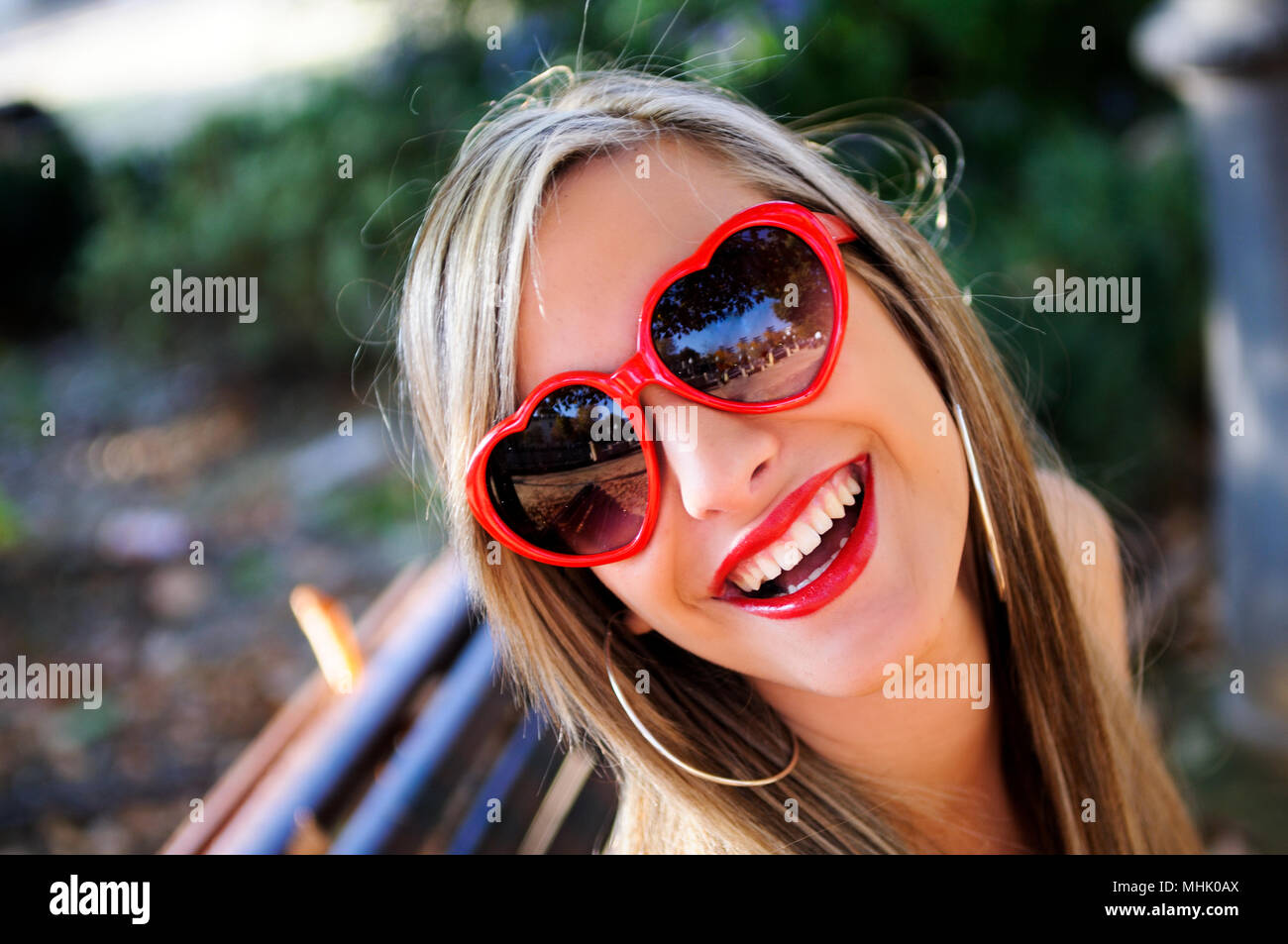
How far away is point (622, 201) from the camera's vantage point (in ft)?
3.90

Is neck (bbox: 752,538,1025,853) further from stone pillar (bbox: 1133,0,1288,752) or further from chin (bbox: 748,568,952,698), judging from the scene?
stone pillar (bbox: 1133,0,1288,752)

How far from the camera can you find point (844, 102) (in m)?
3.36

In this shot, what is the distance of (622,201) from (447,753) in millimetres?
794

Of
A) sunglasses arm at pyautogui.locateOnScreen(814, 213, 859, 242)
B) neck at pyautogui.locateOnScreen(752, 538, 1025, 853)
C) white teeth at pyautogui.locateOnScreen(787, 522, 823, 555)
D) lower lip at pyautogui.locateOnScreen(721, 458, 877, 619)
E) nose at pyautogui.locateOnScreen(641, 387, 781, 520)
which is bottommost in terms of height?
neck at pyautogui.locateOnScreen(752, 538, 1025, 853)

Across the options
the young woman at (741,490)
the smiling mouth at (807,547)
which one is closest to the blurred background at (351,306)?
the young woman at (741,490)

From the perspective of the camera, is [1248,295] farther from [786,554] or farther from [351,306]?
[351,306]

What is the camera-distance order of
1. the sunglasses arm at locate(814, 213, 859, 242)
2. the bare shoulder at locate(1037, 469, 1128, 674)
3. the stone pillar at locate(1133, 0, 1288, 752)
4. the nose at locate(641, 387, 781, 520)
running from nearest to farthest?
the nose at locate(641, 387, 781, 520) → the sunglasses arm at locate(814, 213, 859, 242) → the bare shoulder at locate(1037, 469, 1128, 674) → the stone pillar at locate(1133, 0, 1288, 752)

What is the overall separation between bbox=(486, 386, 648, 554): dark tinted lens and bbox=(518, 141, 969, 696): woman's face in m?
0.04

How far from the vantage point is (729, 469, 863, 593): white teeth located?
117cm

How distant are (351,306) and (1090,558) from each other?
2.90 meters

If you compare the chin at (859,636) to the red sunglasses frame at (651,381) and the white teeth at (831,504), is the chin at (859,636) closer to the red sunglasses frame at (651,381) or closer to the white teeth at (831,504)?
the white teeth at (831,504)

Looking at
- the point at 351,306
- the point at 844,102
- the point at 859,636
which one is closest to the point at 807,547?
the point at 859,636

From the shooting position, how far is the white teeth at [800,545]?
45.9 inches

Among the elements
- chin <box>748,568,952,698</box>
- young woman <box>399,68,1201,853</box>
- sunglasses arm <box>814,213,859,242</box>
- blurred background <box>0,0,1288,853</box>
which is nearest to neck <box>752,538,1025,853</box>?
young woman <box>399,68,1201,853</box>
